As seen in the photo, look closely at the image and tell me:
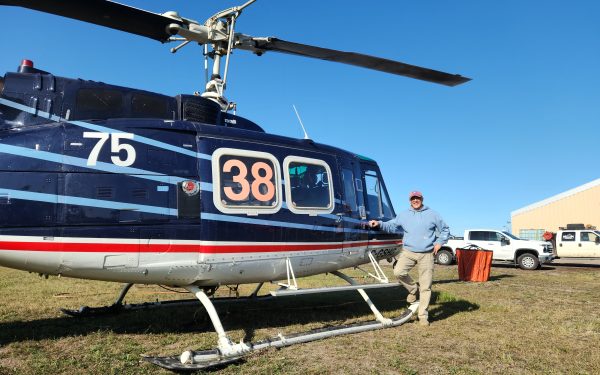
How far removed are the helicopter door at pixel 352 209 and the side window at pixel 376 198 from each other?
27 centimetres

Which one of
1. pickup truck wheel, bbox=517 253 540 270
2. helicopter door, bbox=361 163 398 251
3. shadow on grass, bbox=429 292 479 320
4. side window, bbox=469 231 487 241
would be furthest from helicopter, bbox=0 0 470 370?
side window, bbox=469 231 487 241

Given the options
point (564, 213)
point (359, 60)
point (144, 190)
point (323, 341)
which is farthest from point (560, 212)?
point (144, 190)

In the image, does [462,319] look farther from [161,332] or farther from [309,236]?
[161,332]

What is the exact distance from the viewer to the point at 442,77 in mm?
7438

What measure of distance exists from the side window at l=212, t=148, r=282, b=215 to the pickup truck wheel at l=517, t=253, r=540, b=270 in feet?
56.5

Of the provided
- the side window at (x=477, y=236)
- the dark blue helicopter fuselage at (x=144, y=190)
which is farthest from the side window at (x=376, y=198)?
the side window at (x=477, y=236)

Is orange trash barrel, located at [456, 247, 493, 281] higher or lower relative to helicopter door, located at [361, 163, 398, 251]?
lower

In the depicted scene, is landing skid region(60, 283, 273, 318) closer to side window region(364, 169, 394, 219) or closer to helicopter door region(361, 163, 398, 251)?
helicopter door region(361, 163, 398, 251)

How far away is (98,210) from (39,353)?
6.23 ft

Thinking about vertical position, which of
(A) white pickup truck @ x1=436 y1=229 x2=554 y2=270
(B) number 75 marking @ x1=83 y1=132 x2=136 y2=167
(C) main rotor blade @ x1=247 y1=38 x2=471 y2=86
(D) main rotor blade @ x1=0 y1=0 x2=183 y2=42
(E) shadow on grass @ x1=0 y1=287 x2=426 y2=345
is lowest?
(E) shadow on grass @ x1=0 y1=287 x2=426 y2=345

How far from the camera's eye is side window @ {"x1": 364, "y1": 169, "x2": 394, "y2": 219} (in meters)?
7.82

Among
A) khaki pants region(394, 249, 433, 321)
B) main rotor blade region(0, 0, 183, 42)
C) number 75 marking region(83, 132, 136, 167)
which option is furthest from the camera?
khaki pants region(394, 249, 433, 321)

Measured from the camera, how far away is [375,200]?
26.3 feet

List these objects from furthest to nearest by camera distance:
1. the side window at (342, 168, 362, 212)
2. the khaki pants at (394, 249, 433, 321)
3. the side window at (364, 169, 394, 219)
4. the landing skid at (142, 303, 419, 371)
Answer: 1. the side window at (364, 169, 394, 219)
2. the side window at (342, 168, 362, 212)
3. the khaki pants at (394, 249, 433, 321)
4. the landing skid at (142, 303, 419, 371)
